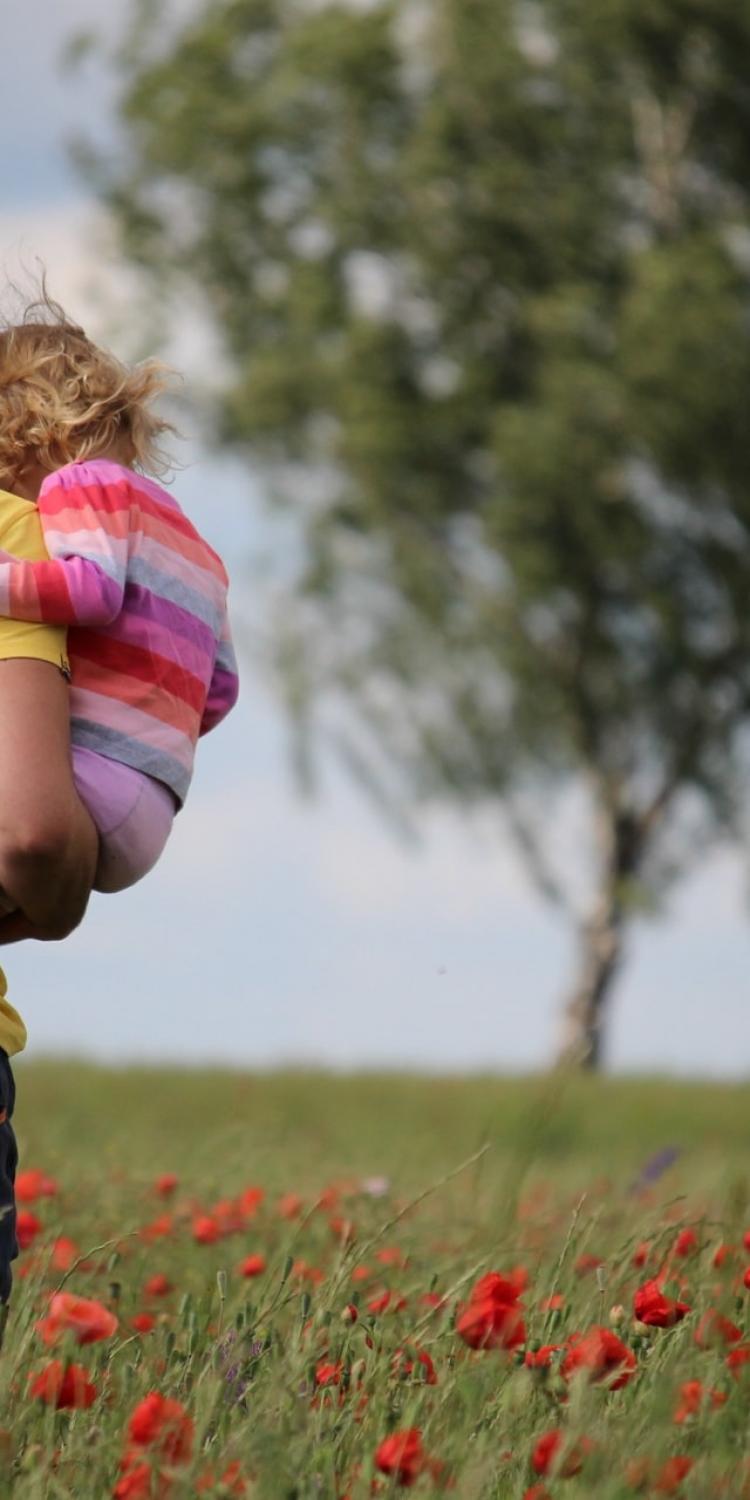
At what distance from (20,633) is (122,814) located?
0.32 metres

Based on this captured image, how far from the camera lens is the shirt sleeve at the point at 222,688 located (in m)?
3.12

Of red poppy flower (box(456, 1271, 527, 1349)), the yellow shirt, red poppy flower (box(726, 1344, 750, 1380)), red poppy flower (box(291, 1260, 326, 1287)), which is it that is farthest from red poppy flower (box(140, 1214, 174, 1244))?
red poppy flower (box(456, 1271, 527, 1349))

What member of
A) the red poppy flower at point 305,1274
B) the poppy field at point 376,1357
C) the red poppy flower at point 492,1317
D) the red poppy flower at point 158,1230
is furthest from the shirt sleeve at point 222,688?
the red poppy flower at point 158,1230

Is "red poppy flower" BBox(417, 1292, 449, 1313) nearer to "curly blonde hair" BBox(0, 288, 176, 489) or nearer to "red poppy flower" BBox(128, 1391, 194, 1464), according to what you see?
"red poppy flower" BBox(128, 1391, 194, 1464)

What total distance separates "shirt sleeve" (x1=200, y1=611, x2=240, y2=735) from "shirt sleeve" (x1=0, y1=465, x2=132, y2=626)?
439 millimetres

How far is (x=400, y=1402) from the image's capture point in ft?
8.91

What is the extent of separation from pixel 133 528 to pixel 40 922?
2.13 ft

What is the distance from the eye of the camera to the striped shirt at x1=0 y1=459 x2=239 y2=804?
2.61m

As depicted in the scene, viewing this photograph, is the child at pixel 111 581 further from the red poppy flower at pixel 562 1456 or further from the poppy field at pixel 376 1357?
the red poppy flower at pixel 562 1456

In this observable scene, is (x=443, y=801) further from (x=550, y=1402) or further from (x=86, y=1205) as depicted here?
(x=550, y=1402)

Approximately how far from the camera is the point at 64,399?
9.27 ft

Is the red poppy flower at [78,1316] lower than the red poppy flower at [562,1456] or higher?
higher

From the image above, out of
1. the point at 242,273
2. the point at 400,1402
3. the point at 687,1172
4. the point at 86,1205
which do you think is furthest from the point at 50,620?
the point at 242,273

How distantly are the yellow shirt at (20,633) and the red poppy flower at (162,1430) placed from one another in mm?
803
